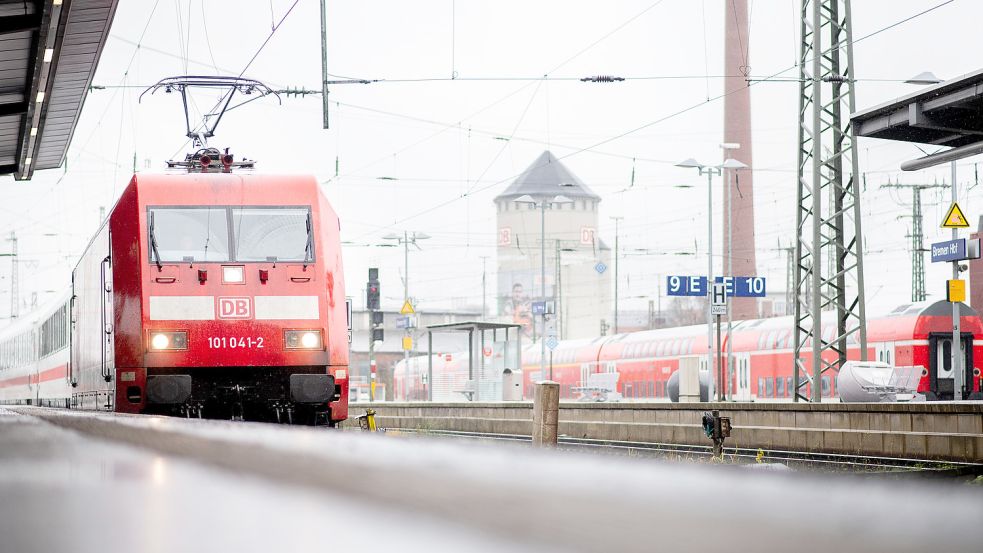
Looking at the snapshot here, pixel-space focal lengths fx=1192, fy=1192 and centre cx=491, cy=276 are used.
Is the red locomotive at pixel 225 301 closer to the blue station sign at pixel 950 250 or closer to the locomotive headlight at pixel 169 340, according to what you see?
the locomotive headlight at pixel 169 340

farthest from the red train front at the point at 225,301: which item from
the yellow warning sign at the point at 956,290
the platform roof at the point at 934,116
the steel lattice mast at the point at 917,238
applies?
the steel lattice mast at the point at 917,238

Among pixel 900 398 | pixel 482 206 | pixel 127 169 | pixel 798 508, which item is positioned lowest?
pixel 900 398

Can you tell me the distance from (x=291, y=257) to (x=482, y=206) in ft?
502

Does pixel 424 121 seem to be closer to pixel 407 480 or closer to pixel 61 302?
pixel 61 302

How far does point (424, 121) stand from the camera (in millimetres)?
38031

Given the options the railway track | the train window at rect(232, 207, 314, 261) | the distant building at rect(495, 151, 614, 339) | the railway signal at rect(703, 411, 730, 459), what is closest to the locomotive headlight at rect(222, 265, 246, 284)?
the train window at rect(232, 207, 314, 261)

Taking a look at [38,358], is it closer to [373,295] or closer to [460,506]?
[373,295]

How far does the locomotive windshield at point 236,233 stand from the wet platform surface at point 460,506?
1208cm

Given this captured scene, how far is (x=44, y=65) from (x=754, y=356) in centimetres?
3067

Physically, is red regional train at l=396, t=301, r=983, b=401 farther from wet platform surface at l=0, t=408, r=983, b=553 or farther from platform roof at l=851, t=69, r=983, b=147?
wet platform surface at l=0, t=408, r=983, b=553

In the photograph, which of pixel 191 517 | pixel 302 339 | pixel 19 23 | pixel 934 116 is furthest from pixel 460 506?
pixel 19 23

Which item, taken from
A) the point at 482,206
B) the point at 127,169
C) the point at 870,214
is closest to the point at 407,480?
the point at 127,169

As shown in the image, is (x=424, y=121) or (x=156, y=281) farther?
(x=424, y=121)

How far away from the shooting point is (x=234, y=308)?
43.9 ft
